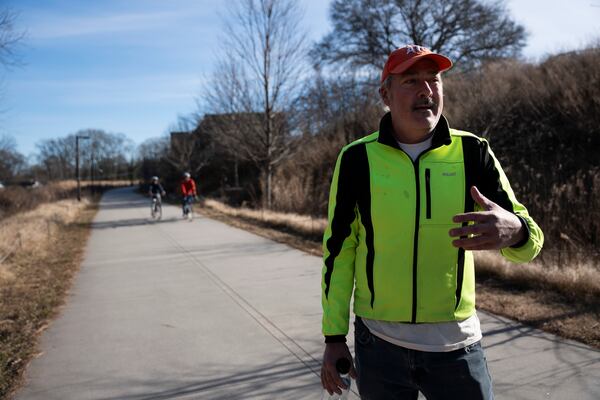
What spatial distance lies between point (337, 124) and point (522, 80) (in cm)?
891

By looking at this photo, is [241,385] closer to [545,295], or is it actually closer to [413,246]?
[413,246]

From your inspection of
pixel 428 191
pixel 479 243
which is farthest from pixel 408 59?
pixel 479 243

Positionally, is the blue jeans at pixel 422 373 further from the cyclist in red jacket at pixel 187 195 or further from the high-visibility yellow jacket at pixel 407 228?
the cyclist in red jacket at pixel 187 195

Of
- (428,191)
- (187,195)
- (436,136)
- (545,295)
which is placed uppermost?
(436,136)

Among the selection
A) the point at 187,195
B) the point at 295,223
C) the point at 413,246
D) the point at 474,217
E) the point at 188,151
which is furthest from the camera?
the point at 188,151

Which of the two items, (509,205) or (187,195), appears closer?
(509,205)

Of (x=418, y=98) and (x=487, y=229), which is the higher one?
(x=418, y=98)

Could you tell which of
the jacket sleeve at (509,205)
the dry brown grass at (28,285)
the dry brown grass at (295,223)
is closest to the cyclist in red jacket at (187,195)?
the dry brown grass at (295,223)

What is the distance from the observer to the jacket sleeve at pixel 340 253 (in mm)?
1966

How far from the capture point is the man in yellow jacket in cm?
183

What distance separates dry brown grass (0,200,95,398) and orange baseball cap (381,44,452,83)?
385 cm

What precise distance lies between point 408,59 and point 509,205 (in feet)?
2.17

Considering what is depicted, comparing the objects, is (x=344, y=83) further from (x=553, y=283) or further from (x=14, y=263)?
(x=553, y=283)

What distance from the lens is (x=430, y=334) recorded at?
1.85m
